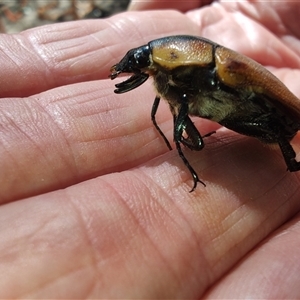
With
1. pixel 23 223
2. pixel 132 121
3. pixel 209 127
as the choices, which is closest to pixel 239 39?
pixel 209 127

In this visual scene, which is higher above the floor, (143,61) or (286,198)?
(143,61)

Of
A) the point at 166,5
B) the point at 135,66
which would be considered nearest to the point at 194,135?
the point at 135,66

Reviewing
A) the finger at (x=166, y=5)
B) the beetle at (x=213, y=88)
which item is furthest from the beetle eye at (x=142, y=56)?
the finger at (x=166, y=5)

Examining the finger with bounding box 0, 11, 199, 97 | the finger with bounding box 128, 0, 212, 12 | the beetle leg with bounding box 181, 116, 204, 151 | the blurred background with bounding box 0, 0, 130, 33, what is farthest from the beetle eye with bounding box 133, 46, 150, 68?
the blurred background with bounding box 0, 0, 130, 33

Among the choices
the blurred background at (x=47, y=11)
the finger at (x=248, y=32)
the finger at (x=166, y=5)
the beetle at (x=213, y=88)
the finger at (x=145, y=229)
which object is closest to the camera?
the finger at (x=145, y=229)

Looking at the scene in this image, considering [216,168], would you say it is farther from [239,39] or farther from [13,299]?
[239,39]

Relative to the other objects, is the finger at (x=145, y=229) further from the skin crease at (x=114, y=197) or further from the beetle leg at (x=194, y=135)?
the beetle leg at (x=194, y=135)

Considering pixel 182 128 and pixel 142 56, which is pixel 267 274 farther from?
pixel 142 56
